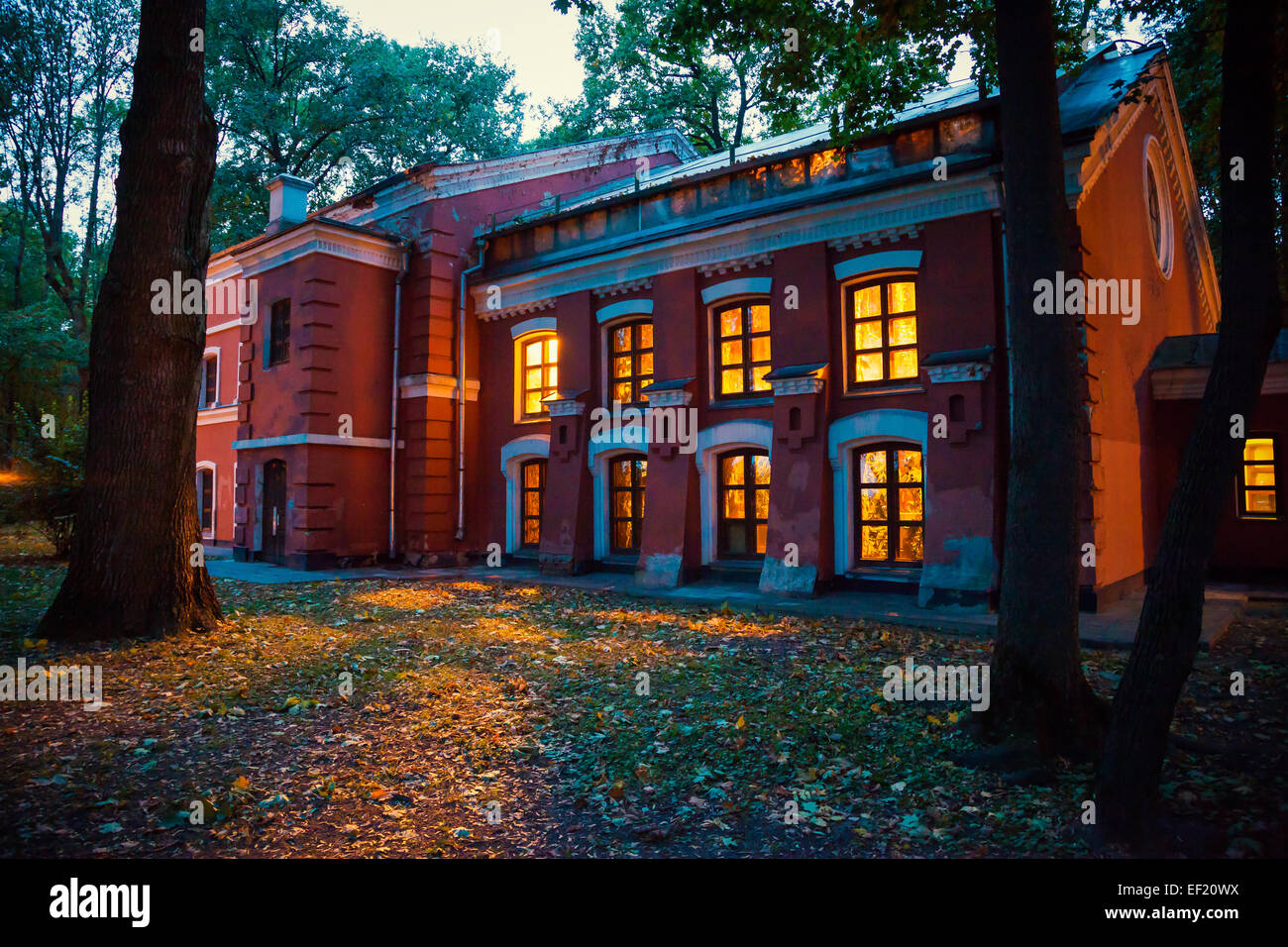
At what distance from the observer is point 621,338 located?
607 inches

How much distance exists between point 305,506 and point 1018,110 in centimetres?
1497

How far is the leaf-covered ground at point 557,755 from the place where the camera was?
403 cm

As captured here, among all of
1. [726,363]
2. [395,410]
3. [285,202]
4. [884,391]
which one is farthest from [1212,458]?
[285,202]

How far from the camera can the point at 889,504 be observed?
39.1 feet

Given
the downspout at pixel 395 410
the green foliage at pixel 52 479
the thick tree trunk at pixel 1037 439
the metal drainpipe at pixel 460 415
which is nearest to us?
the thick tree trunk at pixel 1037 439

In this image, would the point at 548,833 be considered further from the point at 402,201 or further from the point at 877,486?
the point at 402,201

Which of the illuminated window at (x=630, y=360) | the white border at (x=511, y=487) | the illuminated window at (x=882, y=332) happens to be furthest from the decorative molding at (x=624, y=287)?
the illuminated window at (x=882, y=332)

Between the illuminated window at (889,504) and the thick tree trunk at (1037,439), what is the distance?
656 cm

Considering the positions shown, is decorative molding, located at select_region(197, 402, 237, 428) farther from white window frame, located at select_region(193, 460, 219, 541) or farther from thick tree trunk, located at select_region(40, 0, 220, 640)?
thick tree trunk, located at select_region(40, 0, 220, 640)

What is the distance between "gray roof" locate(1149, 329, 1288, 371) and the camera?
1309cm

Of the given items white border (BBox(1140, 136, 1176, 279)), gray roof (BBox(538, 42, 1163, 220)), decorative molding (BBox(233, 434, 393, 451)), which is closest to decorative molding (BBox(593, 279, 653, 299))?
gray roof (BBox(538, 42, 1163, 220))

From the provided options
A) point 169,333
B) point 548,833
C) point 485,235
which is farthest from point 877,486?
→ point 485,235

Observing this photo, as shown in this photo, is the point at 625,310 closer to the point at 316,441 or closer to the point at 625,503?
the point at 625,503

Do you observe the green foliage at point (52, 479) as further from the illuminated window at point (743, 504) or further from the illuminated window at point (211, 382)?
the illuminated window at point (743, 504)
